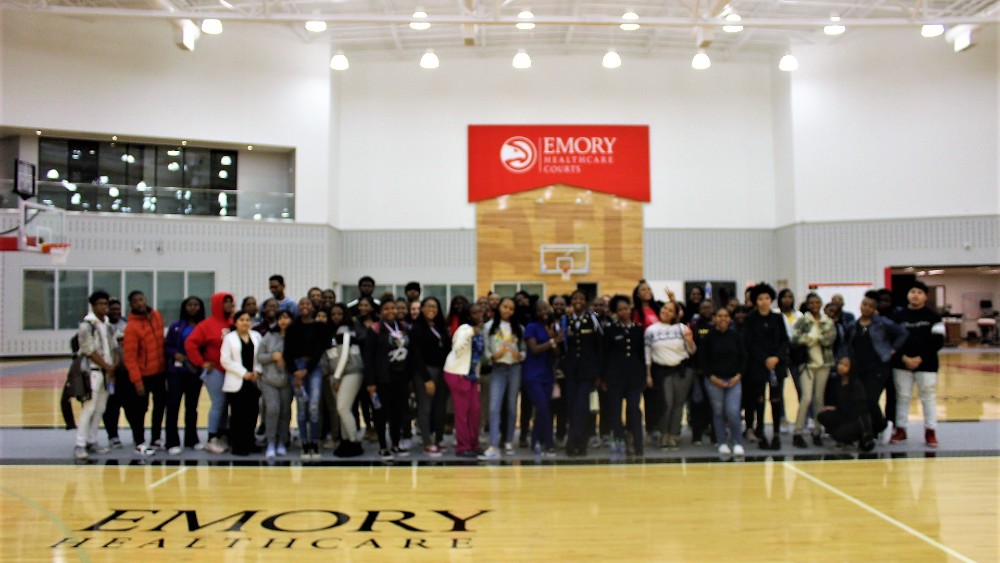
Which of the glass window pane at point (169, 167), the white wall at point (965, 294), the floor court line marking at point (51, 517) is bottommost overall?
the floor court line marking at point (51, 517)

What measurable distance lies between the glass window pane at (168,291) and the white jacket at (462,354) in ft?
45.2

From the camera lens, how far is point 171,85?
58.9ft

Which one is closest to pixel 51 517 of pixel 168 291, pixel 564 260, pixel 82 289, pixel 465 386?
pixel 465 386

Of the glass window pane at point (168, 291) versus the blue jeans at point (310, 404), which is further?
the glass window pane at point (168, 291)

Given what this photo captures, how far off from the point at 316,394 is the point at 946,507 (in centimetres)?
526

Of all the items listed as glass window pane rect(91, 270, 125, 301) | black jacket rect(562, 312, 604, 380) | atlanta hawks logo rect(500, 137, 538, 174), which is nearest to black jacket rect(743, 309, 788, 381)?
black jacket rect(562, 312, 604, 380)

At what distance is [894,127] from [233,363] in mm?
18005

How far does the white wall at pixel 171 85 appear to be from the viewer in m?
16.9

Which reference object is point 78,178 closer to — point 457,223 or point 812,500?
point 457,223

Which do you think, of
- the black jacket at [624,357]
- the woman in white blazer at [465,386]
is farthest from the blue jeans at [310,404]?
the black jacket at [624,357]

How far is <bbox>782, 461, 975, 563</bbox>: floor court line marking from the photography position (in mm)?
4023

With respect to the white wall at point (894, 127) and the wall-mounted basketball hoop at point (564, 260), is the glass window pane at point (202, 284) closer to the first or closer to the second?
the wall-mounted basketball hoop at point (564, 260)

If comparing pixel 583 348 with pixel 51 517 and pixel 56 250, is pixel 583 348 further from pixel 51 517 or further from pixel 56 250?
pixel 56 250

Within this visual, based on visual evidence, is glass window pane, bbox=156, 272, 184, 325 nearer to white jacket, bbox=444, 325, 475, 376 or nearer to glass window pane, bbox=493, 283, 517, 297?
glass window pane, bbox=493, 283, 517, 297
